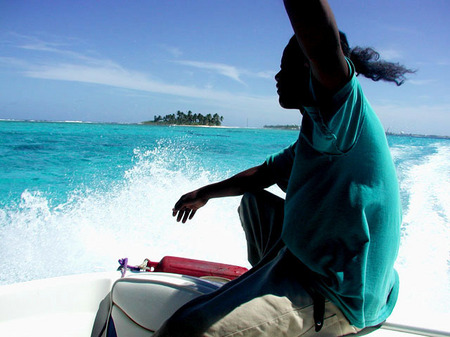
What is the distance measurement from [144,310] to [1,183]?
9.01m

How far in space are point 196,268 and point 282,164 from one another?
662mm

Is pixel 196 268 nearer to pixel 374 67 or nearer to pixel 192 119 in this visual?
pixel 374 67

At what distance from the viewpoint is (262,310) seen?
2.84ft

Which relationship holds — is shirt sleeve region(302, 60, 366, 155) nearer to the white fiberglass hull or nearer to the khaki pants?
the khaki pants

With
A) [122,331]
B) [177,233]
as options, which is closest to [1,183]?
[177,233]

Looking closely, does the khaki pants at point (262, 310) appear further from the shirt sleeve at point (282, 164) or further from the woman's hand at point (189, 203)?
the woman's hand at point (189, 203)

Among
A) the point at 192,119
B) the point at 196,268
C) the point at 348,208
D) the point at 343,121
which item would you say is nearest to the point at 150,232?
the point at 196,268

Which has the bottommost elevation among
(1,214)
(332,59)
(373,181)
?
(1,214)

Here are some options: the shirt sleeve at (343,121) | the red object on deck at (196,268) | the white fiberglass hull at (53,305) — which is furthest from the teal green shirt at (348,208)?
the white fiberglass hull at (53,305)

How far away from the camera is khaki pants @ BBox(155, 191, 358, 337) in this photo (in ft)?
2.78

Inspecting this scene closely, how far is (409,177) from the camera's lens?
819 centimetres

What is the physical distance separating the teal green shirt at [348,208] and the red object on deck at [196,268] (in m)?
0.79

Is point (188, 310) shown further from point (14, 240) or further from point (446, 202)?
point (446, 202)

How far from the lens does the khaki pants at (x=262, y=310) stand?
85 centimetres
